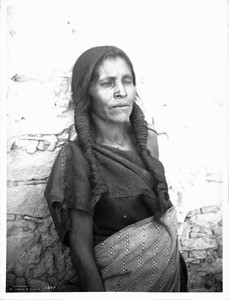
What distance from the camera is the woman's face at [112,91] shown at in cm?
231

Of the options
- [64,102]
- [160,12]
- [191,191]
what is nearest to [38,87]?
[64,102]

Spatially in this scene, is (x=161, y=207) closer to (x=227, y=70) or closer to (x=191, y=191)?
(x=191, y=191)

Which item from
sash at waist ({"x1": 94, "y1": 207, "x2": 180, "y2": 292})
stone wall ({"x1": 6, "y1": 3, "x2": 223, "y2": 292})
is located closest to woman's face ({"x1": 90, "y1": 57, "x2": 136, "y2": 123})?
stone wall ({"x1": 6, "y1": 3, "x2": 223, "y2": 292})

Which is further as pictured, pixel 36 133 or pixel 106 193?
pixel 36 133

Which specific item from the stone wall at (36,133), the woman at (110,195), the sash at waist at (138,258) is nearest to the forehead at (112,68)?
the woman at (110,195)

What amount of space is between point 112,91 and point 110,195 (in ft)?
2.08

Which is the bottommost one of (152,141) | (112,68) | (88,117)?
(152,141)

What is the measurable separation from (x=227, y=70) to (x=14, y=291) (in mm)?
1981

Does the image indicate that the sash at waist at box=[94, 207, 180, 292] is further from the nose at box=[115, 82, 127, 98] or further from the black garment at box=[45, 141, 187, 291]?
the nose at box=[115, 82, 127, 98]

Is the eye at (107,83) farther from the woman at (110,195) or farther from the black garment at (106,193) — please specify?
the black garment at (106,193)

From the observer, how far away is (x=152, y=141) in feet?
8.28

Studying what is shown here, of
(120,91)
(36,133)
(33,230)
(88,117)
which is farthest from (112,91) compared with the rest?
(33,230)

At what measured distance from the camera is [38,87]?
7.95ft

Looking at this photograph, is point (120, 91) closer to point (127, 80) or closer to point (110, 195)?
point (127, 80)
